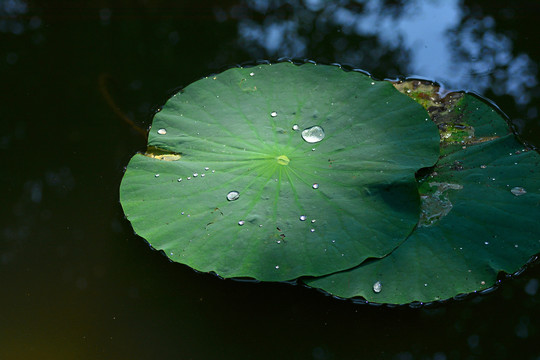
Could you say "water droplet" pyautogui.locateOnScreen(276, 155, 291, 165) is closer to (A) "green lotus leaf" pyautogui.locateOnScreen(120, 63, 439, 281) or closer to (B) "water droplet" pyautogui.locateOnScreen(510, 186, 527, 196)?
(A) "green lotus leaf" pyautogui.locateOnScreen(120, 63, 439, 281)

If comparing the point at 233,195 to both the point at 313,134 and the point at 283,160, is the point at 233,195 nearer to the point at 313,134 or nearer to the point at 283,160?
the point at 283,160

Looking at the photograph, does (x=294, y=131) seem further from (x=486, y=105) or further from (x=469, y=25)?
(x=469, y=25)

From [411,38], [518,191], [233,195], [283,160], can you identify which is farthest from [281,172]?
[411,38]

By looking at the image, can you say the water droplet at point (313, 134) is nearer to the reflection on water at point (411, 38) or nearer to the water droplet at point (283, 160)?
the water droplet at point (283, 160)

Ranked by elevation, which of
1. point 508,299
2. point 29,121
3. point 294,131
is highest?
point 294,131

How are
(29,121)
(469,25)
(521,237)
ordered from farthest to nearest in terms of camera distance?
(469,25) < (29,121) < (521,237)

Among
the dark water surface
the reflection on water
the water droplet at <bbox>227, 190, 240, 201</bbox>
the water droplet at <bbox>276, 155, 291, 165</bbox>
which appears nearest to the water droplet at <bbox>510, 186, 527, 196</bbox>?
the dark water surface

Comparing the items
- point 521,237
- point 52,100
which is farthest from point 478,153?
point 52,100
